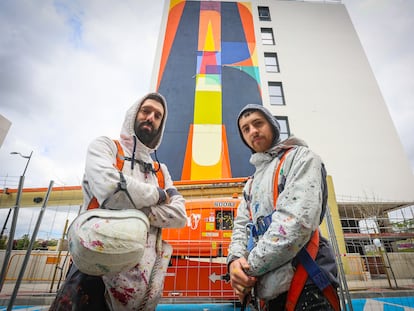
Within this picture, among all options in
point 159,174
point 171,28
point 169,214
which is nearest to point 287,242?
point 169,214

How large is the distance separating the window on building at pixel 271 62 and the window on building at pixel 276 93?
108cm

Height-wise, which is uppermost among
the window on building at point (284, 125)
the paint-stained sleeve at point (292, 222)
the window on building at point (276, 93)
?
the window on building at point (276, 93)

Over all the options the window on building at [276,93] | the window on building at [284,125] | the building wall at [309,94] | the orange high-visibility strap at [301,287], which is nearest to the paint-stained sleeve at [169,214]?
the orange high-visibility strap at [301,287]

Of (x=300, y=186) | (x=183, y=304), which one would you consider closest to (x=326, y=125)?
(x=183, y=304)

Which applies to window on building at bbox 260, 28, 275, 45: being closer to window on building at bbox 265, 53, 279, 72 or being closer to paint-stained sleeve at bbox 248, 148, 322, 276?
window on building at bbox 265, 53, 279, 72

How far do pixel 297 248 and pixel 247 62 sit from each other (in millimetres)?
12011

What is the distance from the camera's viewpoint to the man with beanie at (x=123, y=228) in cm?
100

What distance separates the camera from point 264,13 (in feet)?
46.3

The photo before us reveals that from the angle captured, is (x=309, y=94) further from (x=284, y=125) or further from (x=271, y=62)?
(x=271, y=62)

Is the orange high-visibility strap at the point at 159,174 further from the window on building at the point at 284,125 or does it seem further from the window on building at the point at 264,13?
the window on building at the point at 264,13

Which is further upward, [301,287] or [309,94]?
[309,94]

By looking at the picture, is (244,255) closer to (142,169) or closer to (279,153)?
(279,153)

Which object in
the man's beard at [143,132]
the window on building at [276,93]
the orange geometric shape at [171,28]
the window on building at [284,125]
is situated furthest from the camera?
the orange geometric shape at [171,28]

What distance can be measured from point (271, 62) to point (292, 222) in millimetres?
13008
